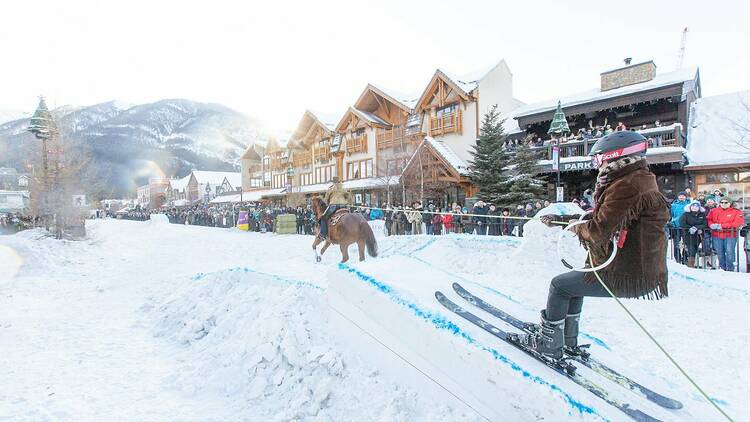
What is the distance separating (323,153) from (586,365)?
3621 cm

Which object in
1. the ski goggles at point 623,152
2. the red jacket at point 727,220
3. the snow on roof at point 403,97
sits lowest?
the red jacket at point 727,220

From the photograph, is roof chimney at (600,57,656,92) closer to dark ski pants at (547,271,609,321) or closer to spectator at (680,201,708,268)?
spectator at (680,201,708,268)

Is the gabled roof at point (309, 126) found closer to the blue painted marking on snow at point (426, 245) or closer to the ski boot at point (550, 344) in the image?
the blue painted marking on snow at point (426, 245)

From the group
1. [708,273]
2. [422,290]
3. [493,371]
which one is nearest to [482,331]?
[493,371]

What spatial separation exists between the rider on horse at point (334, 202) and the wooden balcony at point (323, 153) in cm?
2736

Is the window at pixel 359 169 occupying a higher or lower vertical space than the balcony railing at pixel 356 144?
lower

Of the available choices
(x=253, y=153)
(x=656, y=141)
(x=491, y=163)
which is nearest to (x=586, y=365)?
(x=491, y=163)

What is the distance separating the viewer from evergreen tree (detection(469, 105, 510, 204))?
19.0 metres

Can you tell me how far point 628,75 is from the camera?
69.5ft

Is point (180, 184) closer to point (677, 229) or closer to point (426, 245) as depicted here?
point (426, 245)

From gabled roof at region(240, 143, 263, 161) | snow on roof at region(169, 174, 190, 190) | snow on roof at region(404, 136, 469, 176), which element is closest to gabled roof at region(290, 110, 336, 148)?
gabled roof at region(240, 143, 263, 161)

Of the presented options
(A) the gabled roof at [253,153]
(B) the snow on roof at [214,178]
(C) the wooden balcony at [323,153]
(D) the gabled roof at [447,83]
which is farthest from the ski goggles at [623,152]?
(B) the snow on roof at [214,178]

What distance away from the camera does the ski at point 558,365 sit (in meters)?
2.57

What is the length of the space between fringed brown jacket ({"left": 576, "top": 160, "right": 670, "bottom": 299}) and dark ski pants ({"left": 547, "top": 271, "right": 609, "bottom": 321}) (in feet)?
0.27
